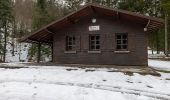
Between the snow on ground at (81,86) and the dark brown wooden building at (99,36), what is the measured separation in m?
4.75

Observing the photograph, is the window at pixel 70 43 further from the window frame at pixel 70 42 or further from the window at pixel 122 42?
the window at pixel 122 42

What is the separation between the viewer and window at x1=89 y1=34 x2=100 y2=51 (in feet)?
59.2

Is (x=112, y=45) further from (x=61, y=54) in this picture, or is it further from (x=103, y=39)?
(x=61, y=54)

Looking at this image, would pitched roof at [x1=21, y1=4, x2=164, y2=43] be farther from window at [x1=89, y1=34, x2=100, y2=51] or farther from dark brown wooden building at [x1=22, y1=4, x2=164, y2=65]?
window at [x1=89, y1=34, x2=100, y2=51]

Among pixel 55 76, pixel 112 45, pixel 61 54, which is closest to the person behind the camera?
pixel 55 76

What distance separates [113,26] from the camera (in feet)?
57.8

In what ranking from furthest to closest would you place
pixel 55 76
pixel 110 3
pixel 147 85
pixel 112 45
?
pixel 110 3 → pixel 112 45 → pixel 55 76 → pixel 147 85

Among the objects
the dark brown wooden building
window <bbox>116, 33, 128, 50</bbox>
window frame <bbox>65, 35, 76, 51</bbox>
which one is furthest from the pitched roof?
window <bbox>116, 33, 128, 50</bbox>

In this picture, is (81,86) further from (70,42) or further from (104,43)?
(70,42)

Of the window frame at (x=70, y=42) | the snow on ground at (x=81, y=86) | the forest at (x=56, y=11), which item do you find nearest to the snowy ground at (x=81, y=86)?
the snow on ground at (x=81, y=86)

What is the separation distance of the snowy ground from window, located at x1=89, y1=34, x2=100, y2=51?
5.13 meters

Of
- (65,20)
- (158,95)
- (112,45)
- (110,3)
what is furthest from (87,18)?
(110,3)

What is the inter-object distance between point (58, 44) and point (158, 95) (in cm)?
1147

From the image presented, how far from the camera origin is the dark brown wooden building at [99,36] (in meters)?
17.0
